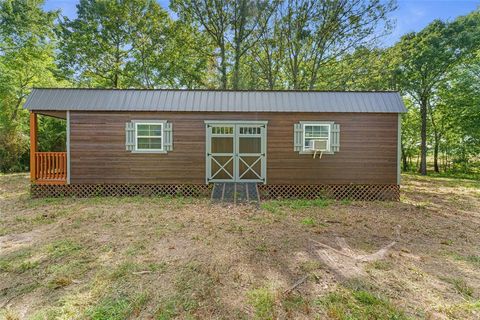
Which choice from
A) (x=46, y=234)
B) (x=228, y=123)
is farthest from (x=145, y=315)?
(x=228, y=123)

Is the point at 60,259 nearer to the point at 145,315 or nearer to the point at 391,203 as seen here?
the point at 145,315

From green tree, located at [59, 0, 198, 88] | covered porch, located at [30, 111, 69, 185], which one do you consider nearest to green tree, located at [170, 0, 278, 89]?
green tree, located at [59, 0, 198, 88]

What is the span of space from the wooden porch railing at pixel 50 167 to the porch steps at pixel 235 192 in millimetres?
4910

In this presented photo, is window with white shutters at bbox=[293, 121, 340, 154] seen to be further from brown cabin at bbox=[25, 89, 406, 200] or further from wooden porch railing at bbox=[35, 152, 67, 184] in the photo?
wooden porch railing at bbox=[35, 152, 67, 184]

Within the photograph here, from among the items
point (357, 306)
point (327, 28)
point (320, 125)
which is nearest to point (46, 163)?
point (320, 125)

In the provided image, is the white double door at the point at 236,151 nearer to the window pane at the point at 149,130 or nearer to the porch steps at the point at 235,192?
the porch steps at the point at 235,192

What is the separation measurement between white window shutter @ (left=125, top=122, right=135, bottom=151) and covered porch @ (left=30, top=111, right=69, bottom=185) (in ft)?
5.90

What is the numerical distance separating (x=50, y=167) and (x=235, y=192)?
20.1 ft

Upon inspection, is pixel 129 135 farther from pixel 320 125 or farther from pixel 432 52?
pixel 432 52

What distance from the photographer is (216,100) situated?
7.56 m

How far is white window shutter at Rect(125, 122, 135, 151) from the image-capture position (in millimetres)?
7328

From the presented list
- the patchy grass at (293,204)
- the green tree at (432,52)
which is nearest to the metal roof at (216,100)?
the patchy grass at (293,204)

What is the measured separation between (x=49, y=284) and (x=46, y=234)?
216cm

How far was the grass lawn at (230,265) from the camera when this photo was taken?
2344 mm
